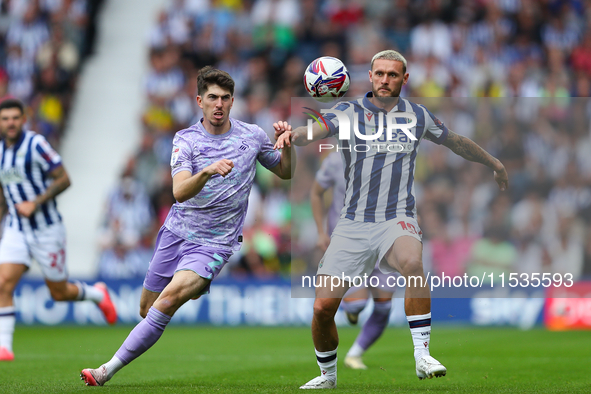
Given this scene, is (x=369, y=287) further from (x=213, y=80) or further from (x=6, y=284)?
(x=6, y=284)

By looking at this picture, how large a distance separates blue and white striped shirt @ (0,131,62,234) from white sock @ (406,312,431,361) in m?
4.46

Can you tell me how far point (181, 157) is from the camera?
6.05 meters

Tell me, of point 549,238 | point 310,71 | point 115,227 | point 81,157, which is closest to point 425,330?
point 310,71

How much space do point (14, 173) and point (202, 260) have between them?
3292 mm

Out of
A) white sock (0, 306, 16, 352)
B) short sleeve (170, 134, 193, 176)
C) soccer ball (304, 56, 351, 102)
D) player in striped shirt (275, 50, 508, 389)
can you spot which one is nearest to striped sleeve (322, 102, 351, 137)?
player in striped shirt (275, 50, 508, 389)

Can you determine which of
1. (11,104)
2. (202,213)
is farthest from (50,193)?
(202,213)

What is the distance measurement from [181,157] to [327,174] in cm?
254

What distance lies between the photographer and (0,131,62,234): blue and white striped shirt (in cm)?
845

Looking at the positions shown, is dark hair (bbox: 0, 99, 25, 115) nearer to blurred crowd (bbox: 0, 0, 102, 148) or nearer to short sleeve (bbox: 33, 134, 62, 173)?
short sleeve (bbox: 33, 134, 62, 173)

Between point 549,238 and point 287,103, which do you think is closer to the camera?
point 549,238

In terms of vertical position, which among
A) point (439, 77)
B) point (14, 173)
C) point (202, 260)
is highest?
point (439, 77)

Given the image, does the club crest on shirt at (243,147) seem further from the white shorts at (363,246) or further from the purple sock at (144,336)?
the purple sock at (144,336)

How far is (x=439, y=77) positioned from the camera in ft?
53.4

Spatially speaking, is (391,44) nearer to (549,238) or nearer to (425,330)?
(549,238)
